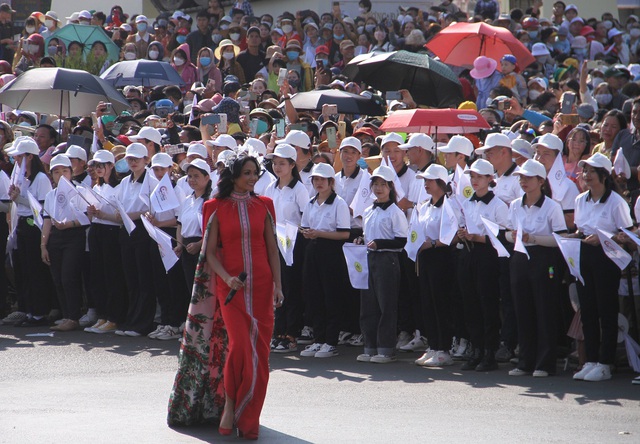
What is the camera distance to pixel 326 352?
39.5 feet

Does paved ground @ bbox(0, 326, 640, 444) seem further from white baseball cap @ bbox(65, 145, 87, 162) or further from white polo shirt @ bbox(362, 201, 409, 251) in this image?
white baseball cap @ bbox(65, 145, 87, 162)

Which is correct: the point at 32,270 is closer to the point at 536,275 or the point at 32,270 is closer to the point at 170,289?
the point at 170,289

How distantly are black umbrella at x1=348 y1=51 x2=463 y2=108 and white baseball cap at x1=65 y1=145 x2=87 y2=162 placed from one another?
4205 mm

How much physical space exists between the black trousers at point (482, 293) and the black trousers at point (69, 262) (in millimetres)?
5384

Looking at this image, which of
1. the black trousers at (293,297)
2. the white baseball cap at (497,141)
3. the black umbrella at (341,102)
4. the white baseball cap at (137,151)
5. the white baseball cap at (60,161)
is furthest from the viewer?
the black umbrella at (341,102)

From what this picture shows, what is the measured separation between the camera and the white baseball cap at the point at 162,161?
43.8ft

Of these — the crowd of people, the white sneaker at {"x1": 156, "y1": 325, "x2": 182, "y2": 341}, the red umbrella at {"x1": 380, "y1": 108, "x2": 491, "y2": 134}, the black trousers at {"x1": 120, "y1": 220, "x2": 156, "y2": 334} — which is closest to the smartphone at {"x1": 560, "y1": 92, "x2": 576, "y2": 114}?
the crowd of people

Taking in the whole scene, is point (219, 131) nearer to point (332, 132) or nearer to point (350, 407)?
point (332, 132)

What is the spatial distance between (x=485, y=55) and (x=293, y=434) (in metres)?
10.2

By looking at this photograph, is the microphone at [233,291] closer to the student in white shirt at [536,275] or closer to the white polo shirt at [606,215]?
the student in white shirt at [536,275]

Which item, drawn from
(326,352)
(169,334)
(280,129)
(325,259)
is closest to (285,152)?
(325,259)

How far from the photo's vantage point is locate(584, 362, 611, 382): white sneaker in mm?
10281

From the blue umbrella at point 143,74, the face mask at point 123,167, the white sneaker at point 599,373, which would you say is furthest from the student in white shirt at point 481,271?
the blue umbrella at point 143,74

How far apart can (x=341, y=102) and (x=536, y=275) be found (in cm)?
557
